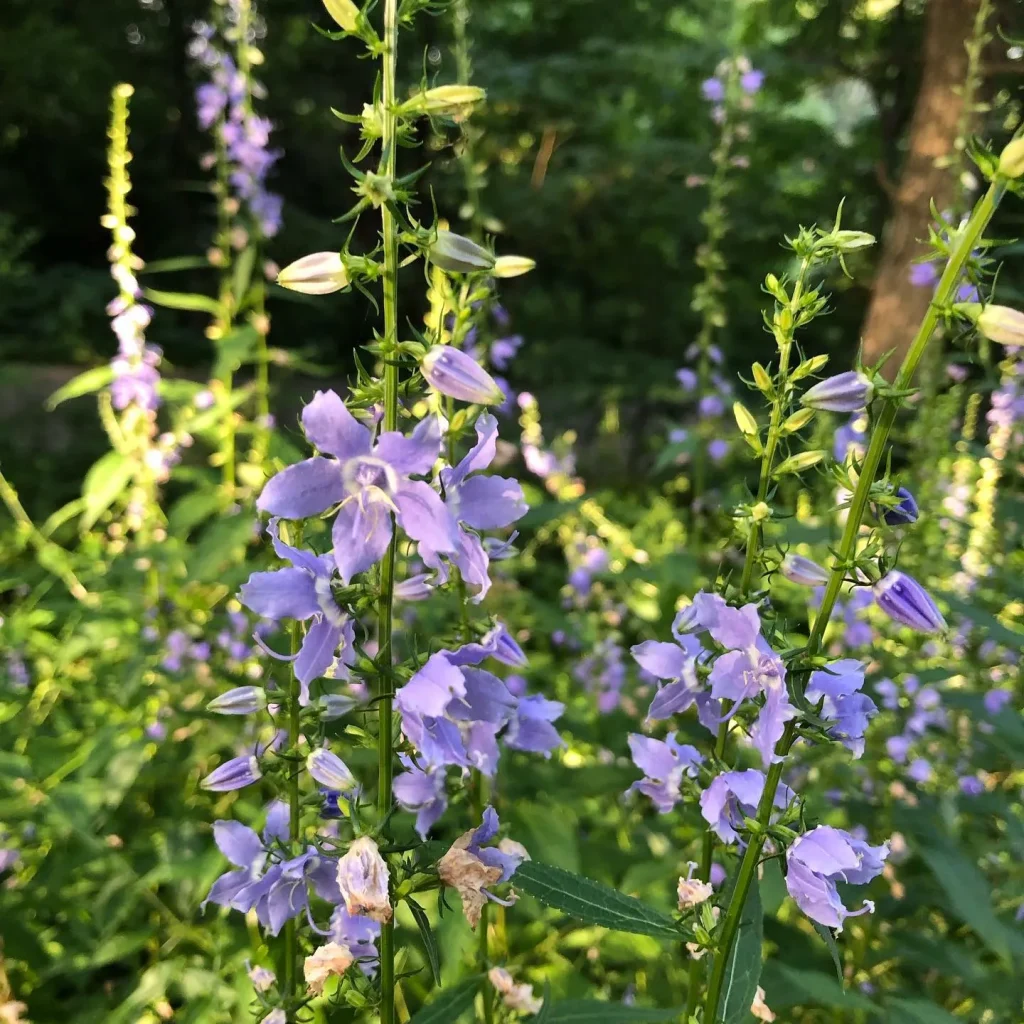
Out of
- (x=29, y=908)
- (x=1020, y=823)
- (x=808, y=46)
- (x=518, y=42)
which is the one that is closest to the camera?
(x=1020, y=823)

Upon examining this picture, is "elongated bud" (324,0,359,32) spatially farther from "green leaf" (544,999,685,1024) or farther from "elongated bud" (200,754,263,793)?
"green leaf" (544,999,685,1024)

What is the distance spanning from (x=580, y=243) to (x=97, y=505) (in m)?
7.25

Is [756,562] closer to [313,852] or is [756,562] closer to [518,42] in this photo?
[313,852]

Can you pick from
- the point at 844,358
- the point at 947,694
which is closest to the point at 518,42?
the point at 844,358

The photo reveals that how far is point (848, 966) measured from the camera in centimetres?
244

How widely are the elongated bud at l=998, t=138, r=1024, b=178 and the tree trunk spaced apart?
625 centimetres

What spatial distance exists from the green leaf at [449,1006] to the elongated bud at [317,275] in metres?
1.11

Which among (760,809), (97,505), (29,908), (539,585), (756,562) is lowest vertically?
(539,585)

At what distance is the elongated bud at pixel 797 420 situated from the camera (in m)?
1.22

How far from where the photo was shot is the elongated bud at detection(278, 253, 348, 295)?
1.15 metres

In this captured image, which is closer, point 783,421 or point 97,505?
point 783,421

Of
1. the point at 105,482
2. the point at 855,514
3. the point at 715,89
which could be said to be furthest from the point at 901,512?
the point at 715,89

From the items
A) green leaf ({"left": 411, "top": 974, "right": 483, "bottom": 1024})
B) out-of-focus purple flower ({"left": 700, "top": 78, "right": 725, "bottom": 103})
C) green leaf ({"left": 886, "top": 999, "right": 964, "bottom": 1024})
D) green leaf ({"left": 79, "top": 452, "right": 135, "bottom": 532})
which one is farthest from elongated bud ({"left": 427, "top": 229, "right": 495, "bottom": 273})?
out-of-focus purple flower ({"left": 700, "top": 78, "right": 725, "bottom": 103})

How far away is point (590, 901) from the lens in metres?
1.22
